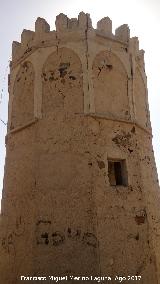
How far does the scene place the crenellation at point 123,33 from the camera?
10250mm

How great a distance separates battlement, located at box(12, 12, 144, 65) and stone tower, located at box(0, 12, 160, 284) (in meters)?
0.03

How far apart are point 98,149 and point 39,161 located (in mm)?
1471

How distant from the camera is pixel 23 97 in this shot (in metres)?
9.82

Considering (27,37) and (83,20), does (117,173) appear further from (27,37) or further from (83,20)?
(27,37)

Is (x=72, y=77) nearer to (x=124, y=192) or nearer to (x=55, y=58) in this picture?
(x=55, y=58)

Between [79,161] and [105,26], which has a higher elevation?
[105,26]

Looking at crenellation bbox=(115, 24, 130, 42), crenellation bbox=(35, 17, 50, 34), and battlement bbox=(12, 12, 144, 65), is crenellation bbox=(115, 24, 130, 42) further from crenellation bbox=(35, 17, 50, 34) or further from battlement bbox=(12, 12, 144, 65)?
crenellation bbox=(35, 17, 50, 34)

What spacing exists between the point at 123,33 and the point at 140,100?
6.97 feet

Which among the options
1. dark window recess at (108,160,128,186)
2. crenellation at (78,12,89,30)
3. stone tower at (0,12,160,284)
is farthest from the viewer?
crenellation at (78,12,89,30)

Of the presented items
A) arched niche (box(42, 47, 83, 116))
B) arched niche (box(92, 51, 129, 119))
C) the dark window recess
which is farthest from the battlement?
the dark window recess

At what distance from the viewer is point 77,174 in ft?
26.5

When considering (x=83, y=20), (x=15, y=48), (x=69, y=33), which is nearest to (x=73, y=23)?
(x=83, y=20)

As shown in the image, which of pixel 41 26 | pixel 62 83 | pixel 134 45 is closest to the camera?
pixel 62 83

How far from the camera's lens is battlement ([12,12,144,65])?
9.70m
